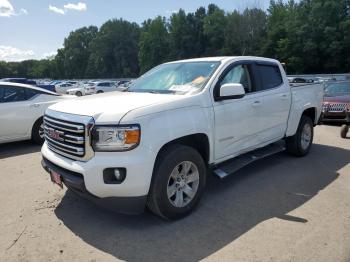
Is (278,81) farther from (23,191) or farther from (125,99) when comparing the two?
(23,191)

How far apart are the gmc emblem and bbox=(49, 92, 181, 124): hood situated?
25 cm

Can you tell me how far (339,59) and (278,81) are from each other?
52.4 m

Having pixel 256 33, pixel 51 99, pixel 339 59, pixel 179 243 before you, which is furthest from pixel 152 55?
pixel 179 243

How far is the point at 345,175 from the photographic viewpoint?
5.85m

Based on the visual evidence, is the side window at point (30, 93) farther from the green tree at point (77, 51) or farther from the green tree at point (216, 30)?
the green tree at point (77, 51)

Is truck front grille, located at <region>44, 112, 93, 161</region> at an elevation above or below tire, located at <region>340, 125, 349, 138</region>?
above

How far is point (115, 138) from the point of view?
363cm

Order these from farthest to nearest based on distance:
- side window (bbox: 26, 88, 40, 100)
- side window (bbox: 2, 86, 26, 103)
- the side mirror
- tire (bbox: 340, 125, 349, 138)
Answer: tire (bbox: 340, 125, 349, 138) → side window (bbox: 26, 88, 40, 100) → side window (bbox: 2, 86, 26, 103) → the side mirror

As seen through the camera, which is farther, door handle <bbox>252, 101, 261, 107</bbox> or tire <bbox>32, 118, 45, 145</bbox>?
tire <bbox>32, 118, 45, 145</bbox>

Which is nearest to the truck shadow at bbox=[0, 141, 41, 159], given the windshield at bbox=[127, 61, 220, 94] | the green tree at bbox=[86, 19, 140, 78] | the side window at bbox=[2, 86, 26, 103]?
the side window at bbox=[2, 86, 26, 103]

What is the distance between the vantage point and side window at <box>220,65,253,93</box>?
495cm

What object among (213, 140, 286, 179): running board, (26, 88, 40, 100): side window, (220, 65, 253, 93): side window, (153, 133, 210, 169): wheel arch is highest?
(220, 65, 253, 93): side window

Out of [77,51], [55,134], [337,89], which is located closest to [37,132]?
[55,134]

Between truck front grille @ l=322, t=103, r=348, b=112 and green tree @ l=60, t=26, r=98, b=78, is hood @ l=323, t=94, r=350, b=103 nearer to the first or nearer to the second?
truck front grille @ l=322, t=103, r=348, b=112
